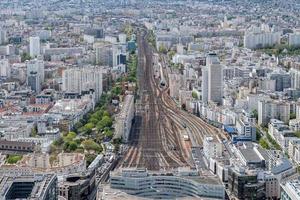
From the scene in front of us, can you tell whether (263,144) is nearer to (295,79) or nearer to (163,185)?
(163,185)

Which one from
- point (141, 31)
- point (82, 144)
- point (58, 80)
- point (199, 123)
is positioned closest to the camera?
point (82, 144)

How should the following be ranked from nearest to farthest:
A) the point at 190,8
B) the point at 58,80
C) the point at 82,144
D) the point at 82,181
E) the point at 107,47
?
the point at 82,181 → the point at 82,144 → the point at 58,80 → the point at 107,47 → the point at 190,8

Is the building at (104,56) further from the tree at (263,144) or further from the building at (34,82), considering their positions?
the tree at (263,144)

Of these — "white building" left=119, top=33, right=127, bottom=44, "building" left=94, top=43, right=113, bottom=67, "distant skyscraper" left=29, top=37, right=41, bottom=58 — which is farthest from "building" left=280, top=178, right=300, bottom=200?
"white building" left=119, top=33, right=127, bottom=44

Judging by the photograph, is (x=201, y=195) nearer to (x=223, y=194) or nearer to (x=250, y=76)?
(x=223, y=194)

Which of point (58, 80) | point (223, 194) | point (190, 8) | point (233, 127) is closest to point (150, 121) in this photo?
point (233, 127)

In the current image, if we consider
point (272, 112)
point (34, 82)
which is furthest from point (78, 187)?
point (34, 82)

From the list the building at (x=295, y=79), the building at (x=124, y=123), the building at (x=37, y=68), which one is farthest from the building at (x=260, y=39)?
the building at (x=124, y=123)
